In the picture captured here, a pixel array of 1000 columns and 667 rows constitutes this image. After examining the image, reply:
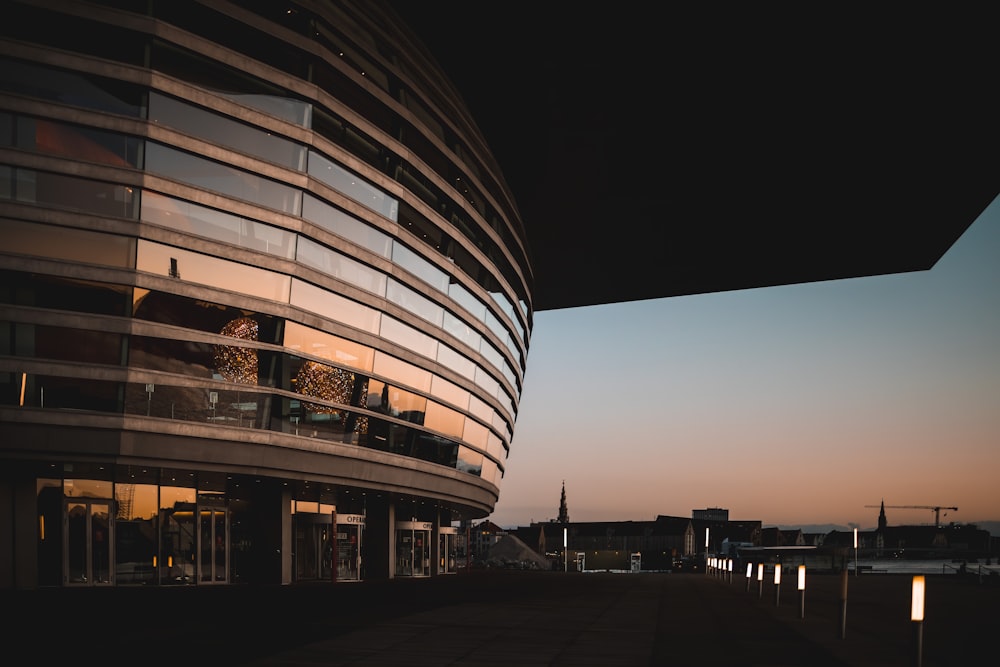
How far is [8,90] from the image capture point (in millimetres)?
25625

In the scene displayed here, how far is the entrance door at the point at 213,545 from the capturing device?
3092 centimetres

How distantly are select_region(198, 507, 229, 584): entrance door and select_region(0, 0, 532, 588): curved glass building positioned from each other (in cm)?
7

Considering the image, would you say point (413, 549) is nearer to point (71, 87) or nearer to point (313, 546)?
point (313, 546)

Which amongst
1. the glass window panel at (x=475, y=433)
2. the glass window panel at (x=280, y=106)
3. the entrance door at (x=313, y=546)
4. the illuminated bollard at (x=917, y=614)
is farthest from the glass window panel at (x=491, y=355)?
the illuminated bollard at (x=917, y=614)

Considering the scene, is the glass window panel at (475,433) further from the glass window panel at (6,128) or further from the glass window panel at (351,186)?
the glass window panel at (6,128)

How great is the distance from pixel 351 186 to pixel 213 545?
14.2m

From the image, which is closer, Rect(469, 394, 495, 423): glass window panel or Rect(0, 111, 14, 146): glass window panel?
Rect(0, 111, 14, 146): glass window panel

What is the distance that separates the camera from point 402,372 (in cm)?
3612

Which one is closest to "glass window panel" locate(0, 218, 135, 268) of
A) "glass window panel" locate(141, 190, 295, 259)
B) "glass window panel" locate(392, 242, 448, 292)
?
"glass window panel" locate(141, 190, 295, 259)

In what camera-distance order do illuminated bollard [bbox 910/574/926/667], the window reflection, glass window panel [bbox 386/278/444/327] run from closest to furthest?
illuminated bollard [bbox 910/574/926/667]
the window reflection
glass window panel [bbox 386/278/444/327]

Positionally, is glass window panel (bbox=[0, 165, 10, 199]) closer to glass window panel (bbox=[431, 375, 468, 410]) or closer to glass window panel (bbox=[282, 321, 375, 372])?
glass window panel (bbox=[282, 321, 375, 372])

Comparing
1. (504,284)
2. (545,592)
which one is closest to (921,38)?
(504,284)

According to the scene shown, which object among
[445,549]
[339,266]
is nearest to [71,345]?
[339,266]

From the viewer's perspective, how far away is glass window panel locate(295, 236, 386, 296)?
102 ft
